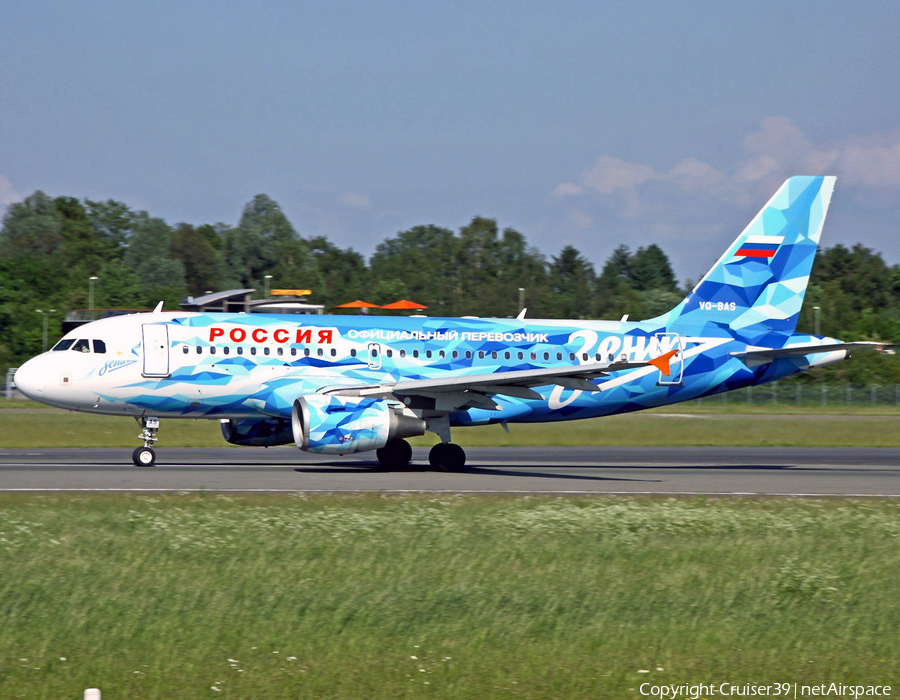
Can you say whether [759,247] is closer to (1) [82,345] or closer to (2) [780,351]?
(2) [780,351]

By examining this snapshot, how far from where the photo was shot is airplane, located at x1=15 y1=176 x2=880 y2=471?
24.2 m

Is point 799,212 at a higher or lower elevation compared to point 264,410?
higher

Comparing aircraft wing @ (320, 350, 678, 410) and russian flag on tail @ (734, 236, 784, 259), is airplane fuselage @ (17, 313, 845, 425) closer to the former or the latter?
aircraft wing @ (320, 350, 678, 410)

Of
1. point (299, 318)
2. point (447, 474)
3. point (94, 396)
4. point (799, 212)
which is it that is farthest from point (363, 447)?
point (799, 212)

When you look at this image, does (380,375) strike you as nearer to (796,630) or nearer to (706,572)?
(706,572)

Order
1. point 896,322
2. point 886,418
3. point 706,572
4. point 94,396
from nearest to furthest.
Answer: point 706,572 → point 94,396 → point 886,418 → point 896,322

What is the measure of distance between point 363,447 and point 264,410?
3030mm

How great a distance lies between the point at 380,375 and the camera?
2598cm

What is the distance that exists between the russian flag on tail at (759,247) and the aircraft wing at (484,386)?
6811 mm

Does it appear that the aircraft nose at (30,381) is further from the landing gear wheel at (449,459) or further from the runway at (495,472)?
the landing gear wheel at (449,459)

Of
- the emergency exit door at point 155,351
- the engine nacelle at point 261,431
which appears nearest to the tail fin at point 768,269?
the engine nacelle at point 261,431

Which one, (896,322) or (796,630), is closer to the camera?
(796,630)

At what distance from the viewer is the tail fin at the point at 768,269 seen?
1129 inches

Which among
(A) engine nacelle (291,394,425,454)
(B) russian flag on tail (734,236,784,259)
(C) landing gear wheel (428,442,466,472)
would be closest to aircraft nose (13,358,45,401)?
(A) engine nacelle (291,394,425,454)
